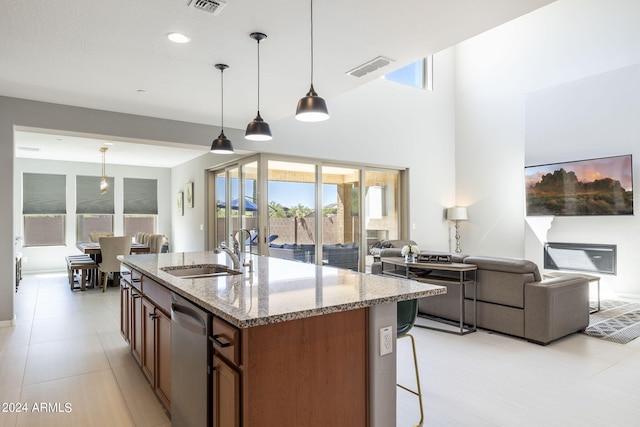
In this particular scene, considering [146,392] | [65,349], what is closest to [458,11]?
[146,392]

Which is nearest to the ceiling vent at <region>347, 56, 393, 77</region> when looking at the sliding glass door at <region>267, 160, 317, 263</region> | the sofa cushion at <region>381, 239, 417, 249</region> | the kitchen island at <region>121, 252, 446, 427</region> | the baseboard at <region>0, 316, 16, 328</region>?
the kitchen island at <region>121, 252, 446, 427</region>

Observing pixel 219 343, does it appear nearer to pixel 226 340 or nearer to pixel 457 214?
pixel 226 340

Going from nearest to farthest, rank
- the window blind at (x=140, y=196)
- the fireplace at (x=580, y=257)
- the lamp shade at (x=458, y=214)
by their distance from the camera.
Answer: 1. the fireplace at (x=580, y=257)
2. the lamp shade at (x=458, y=214)
3. the window blind at (x=140, y=196)

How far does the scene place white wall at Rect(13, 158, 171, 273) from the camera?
341 inches

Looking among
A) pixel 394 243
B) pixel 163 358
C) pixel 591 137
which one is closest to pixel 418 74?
pixel 591 137

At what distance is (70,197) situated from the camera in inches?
363

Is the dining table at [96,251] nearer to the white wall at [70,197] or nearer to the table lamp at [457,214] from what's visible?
the white wall at [70,197]

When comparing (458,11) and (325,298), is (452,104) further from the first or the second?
(325,298)

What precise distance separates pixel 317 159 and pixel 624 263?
15.7 feet

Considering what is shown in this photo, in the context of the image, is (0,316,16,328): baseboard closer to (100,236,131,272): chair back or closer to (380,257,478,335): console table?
(100,236,131,272): chair back

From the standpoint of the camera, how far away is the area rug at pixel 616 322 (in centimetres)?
393

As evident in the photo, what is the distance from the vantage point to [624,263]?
18.4ft

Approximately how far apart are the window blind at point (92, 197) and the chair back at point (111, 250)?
3520 mm

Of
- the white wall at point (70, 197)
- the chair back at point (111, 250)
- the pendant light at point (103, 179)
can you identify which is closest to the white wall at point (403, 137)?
the chair back at point (111, 250)
